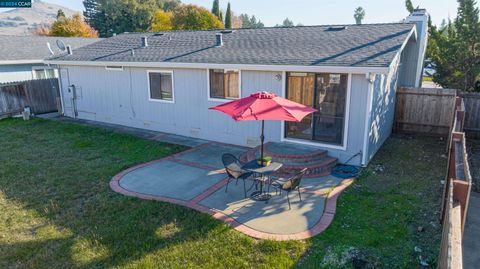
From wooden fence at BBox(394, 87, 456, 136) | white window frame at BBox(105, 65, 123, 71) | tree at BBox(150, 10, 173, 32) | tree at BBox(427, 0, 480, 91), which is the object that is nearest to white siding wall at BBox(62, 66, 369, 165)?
white window frame at BBox(105, 65, 123, 71)

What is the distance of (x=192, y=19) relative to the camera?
4541cm

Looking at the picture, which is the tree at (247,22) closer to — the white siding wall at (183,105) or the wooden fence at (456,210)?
the white siding wall at (183,105)

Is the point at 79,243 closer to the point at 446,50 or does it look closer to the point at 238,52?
the point at 238,52

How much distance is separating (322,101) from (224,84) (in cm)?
339

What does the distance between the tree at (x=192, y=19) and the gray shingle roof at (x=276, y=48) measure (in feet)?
103

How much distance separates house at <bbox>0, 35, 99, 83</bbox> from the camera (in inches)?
708

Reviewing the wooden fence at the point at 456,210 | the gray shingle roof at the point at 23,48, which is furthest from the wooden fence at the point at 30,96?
the wooden fence at the point at 456,210

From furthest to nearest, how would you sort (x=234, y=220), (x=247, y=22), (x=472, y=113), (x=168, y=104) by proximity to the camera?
(x=247, y=22) < (x=168, y=104) < (x=472, y=113) < (x=234, y=220)

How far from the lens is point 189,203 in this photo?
689cm

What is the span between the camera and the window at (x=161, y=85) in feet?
40.5

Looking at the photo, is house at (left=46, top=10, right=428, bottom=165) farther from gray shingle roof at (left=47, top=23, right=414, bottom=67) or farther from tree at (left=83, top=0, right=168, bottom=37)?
tree at (left=83, top=0, right=168, bottom=37)

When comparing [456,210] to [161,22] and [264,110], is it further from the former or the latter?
[161,22]

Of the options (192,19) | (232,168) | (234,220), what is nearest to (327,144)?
(232,168)

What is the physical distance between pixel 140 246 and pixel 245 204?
7.66ft
